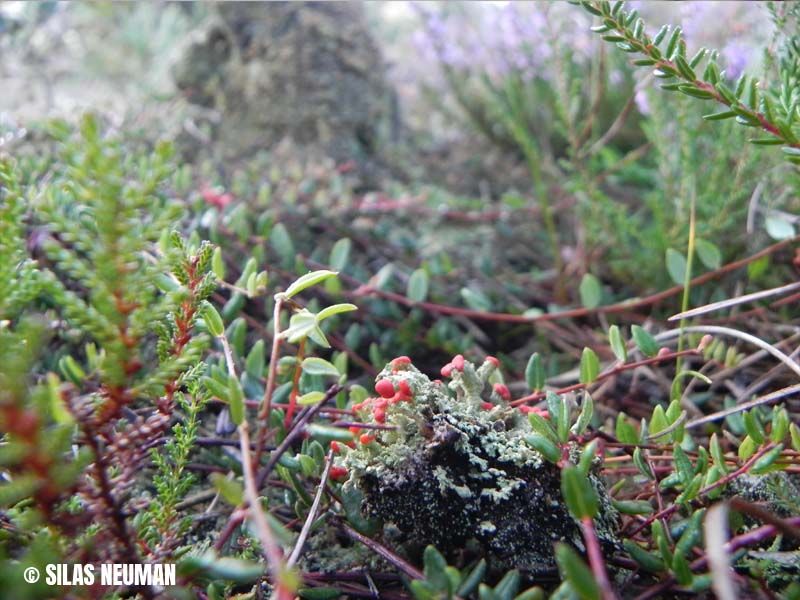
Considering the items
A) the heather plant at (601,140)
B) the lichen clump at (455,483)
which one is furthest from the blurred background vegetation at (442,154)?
the lichen clump at (455,483)

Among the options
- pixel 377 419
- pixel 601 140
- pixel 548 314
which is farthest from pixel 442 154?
pixel 377 419

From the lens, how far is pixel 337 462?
0.87 meters

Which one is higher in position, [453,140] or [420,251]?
[453,140]

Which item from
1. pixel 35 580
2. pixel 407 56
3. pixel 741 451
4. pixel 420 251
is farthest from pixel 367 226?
pixel 407 56

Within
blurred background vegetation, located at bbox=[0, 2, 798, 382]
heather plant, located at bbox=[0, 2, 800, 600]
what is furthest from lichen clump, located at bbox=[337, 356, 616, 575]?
blurred background vegetation, located at bbox=[0, 2, 798, 382]

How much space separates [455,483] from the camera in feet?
2.66

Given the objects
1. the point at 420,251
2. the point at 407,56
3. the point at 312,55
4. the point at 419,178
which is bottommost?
the point at 420,251

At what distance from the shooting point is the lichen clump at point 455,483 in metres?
0.79

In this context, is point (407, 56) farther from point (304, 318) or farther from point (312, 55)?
point (304, 318)

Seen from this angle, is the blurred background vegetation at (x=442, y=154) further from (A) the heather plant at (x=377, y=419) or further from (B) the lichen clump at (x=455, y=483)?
(B) the lichen clump at (x=455, y=483)

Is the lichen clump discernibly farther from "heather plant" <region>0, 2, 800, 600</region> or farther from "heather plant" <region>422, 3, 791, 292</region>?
"heather plant" <region>422, 3, 791, 292</region>

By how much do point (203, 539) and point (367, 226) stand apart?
1.07 m

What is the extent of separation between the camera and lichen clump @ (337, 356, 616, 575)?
79 cm

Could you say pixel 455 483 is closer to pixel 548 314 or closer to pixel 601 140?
pixel 548 314
